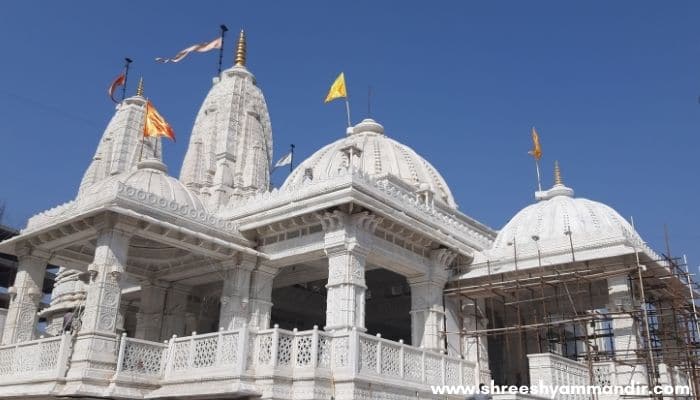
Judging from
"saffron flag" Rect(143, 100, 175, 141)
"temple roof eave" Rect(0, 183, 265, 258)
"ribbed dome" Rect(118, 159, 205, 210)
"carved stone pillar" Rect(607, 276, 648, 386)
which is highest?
"saffron flag" Rect(143, 100, 175, 141)

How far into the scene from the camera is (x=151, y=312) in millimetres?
21750

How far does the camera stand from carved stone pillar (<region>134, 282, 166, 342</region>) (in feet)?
70.3

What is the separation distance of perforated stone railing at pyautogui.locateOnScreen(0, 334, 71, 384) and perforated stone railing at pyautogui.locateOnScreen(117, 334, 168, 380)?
1.42 metres

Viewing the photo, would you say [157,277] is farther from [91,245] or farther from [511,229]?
[511,229]

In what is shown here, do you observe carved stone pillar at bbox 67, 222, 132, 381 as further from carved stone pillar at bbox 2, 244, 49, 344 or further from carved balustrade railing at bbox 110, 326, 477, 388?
carved stone pillar at bbox 2, 244, 49, 344

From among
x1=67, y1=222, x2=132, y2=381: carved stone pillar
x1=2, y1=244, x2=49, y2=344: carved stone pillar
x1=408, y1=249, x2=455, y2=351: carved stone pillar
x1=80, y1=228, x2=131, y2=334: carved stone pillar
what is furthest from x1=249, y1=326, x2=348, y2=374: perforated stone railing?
x1=2, y1=244, x2=49, y2=344: carved stone pillar

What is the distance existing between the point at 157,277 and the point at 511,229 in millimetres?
12995

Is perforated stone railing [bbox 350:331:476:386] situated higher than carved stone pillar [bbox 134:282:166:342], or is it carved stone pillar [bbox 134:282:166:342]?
carved stone pillar [bbox 134:282:166:342]

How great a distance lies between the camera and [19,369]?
16922mm

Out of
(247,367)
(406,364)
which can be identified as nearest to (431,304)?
(406,364)

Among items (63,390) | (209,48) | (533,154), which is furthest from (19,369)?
(533,154)

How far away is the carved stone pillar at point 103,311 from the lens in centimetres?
1532

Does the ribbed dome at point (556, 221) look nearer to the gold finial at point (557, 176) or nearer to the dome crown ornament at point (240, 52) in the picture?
the gold finial at point (557, 176)

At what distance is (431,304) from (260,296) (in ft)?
18.1
